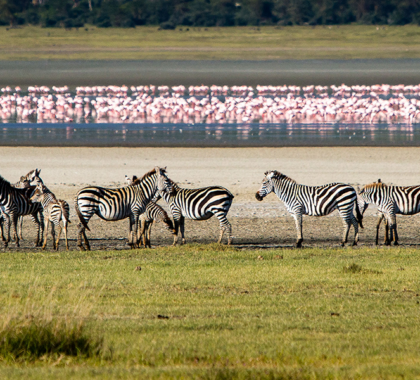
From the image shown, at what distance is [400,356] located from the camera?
23.7 feet

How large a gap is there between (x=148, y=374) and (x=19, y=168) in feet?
64.7

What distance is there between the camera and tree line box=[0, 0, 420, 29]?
9675cm

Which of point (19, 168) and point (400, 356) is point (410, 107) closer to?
point (19, 168)

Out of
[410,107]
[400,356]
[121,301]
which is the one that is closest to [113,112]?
[410,107]

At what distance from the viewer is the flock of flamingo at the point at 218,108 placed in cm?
3944

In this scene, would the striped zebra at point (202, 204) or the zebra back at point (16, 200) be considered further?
the striped zebra at point (202, 204)

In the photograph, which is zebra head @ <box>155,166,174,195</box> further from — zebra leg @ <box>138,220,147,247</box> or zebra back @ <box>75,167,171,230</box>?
zebra leg @ <box>138,220,147,247</box>

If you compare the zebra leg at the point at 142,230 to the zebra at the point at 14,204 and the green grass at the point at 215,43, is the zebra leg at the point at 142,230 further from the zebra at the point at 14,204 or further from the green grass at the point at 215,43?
the green grass at the point at 215,43

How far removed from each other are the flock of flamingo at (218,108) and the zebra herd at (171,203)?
71.2ft

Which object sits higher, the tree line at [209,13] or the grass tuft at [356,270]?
the tree line at [209,13]

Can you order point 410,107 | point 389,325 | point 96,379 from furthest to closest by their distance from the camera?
point 410,107 → point 389,325 → point 96,379

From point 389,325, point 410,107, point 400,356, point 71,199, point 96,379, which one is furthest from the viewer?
point 410,107

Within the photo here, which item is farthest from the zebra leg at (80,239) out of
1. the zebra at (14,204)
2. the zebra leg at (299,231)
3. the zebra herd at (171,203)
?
the zebra leg at (299,231)

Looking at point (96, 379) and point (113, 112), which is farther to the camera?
point (113, 112)
